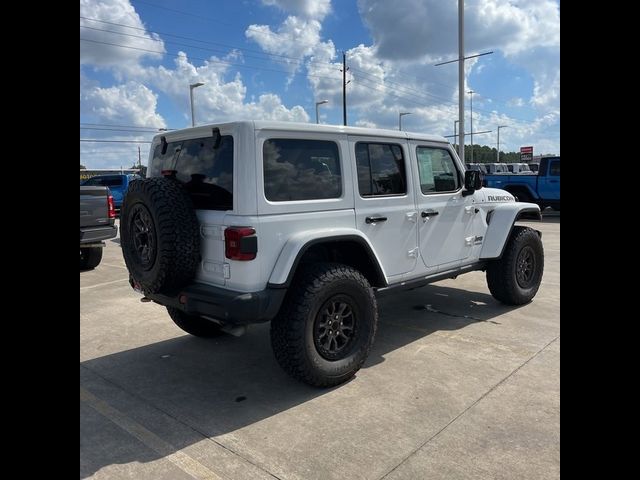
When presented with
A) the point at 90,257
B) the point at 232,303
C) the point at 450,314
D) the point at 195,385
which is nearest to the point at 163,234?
the point at 232,303

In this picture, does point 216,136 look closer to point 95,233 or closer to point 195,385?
point 195,385

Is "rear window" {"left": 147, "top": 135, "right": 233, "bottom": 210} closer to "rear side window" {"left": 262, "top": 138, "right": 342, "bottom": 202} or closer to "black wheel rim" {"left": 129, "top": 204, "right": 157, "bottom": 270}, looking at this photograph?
"rear side window" {"left": 262, "top": 138, "right": 342, "bottom": 202}

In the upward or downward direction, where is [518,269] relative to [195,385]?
upward

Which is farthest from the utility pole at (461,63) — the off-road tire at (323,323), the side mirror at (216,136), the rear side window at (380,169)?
the side mirror at (216,136)

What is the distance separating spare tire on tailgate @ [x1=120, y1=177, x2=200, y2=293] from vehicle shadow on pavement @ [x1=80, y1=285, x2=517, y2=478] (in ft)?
2.83

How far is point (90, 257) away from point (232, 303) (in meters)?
6.75

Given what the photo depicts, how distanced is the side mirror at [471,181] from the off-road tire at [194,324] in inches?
115

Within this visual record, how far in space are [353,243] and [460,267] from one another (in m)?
1.67

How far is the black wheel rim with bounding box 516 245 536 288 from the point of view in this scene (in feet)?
19.1

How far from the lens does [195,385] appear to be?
396 cm
